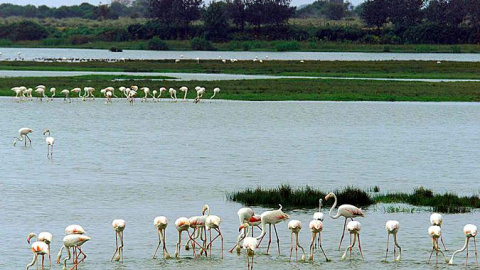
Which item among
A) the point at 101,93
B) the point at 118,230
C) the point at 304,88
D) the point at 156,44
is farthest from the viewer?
the point at 156,44

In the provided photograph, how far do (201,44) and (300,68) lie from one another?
47623 mm

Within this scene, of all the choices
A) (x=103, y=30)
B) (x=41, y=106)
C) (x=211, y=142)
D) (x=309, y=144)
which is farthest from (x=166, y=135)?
(x=103, y=30)

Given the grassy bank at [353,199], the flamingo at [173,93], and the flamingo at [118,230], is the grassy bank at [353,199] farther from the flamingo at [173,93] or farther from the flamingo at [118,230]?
the flamingo at [173,93]

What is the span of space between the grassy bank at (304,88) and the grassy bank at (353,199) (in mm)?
25977

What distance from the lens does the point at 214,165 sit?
27312 mm

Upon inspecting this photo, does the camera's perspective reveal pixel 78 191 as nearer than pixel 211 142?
Yes

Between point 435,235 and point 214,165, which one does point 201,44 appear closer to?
point 214,165

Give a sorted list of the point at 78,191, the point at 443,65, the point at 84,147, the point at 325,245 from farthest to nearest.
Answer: the point at 443,65 < the point at 84,147 < the point at 78,191 < the point at 325,245

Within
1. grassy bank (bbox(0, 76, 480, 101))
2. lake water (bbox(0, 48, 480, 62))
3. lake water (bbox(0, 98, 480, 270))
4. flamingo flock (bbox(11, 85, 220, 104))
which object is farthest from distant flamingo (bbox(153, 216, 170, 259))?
lake water (bbox(0, 48, 480, 62))

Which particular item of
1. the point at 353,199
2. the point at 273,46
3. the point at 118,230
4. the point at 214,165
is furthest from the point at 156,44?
the point at 118,230

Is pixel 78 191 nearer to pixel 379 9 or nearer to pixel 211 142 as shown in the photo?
pixel 211 142

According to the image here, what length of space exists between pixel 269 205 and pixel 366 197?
86.7 inches

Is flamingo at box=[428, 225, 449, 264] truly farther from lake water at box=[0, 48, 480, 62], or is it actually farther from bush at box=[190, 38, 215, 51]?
bush at box=[190, 38, 215, 51]

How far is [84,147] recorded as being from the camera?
31.3 m
